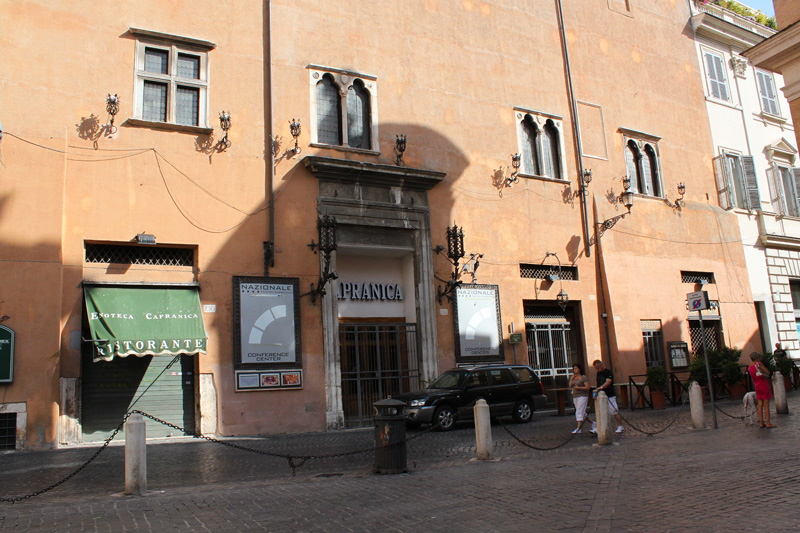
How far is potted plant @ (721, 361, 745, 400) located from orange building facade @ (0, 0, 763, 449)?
63.2 inches

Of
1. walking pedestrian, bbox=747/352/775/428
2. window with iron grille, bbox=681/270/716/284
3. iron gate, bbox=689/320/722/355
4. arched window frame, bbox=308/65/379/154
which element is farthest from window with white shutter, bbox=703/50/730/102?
walking pedestrian, bbox=747/352/775/428

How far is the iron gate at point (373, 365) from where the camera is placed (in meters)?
16.3

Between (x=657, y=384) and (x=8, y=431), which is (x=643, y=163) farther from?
(x=8, y=431)

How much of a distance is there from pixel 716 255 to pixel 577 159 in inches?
258

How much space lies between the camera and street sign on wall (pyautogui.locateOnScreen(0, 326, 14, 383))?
1234 cm

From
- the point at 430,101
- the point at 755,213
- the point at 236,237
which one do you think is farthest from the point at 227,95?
the point at 755,213

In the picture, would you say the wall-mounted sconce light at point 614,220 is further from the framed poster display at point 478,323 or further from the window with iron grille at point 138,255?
the window with iron grille at point 138,255

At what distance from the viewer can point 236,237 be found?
49.7ft

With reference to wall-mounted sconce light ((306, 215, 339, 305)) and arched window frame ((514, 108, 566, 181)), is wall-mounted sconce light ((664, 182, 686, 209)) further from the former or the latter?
wall-mounted sconce light ((306, 215, 339, 305))

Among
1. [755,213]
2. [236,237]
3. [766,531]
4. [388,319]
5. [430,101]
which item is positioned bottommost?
[766,531]

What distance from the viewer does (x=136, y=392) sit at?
1388 centimetres

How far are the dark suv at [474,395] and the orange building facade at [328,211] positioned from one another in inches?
71.5

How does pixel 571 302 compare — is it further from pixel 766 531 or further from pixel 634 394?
Result: pixel 766 531

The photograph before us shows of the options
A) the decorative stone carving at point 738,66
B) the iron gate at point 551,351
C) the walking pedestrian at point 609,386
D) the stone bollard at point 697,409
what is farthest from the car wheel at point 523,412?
the decorative stone carving at point 738,66
